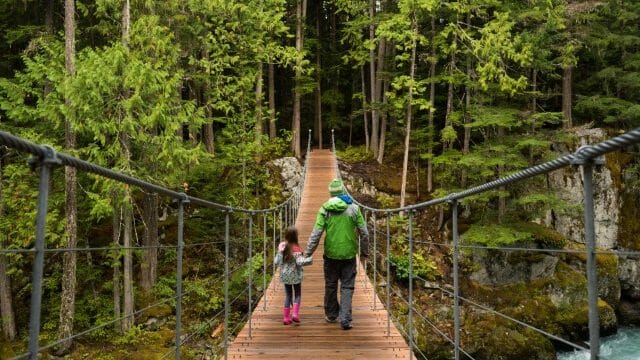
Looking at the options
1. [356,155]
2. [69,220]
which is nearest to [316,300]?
[69,220]

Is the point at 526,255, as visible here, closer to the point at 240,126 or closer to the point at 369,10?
the point at 240,126

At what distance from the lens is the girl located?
5383mm

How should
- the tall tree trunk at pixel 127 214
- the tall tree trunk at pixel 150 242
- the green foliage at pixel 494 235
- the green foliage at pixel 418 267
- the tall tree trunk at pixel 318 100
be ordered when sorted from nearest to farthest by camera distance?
the tall tree trunk at pixel 127 214 < the tall tree trunk at pixel 150 242 < the green foliage at pixel 494 235 < the green foliage at pixel 418 267 < the tall tree trunk at pixel 318 100

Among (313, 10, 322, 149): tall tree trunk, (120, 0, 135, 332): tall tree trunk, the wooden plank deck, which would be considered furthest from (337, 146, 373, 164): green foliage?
the wooden plank deck

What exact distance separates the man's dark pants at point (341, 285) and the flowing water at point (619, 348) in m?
8.47

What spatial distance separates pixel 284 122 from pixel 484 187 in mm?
23448

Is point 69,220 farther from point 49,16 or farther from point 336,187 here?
point 336,187

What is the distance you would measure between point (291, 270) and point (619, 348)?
34.1 ft

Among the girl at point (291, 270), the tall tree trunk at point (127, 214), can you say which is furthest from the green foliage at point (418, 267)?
the girl at point (291, 270)

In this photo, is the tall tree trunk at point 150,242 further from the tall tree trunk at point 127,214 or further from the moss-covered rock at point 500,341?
the moss-covered rock at point 500,341

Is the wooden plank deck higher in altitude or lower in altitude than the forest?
lower

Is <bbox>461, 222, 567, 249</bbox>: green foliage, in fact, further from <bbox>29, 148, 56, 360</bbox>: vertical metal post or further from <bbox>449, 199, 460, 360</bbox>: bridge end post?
<bbox>29, 148, 56, 360</bbox>: vertical metal post

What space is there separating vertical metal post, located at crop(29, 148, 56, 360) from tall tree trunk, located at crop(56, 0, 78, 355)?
30.2 ft

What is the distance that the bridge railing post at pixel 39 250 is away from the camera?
1348 millimetres
